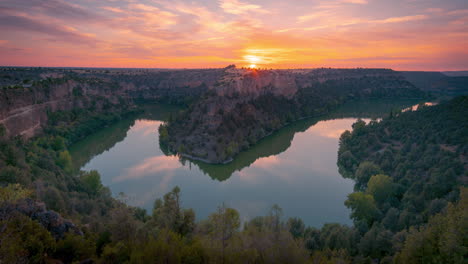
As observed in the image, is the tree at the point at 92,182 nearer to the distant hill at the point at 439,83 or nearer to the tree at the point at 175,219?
the tree at the point at 175,219

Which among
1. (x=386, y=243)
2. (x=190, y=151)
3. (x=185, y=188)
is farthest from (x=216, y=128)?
(x=386, y=243)

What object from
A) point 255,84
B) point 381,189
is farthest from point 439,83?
point 381,189

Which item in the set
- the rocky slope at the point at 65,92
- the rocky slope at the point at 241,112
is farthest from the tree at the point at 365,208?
the rocky slope at the point at 65,92

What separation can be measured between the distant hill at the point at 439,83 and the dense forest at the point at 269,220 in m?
84.3

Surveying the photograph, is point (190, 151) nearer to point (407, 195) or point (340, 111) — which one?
point (407, 195)

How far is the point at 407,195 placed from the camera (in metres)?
17.7

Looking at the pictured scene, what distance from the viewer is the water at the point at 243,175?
2094 cm

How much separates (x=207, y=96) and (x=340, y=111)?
3877 cm

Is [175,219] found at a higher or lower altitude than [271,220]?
higher

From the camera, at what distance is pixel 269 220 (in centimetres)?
1333

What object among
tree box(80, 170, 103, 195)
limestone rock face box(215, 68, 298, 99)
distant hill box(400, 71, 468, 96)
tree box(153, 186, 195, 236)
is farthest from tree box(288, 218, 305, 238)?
distant hill box(400, 71, 468, 96)

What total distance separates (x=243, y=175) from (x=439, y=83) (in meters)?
114

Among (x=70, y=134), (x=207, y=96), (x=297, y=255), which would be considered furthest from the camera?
(x=207, y=96)

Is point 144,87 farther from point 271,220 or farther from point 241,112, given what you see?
point 271,220
